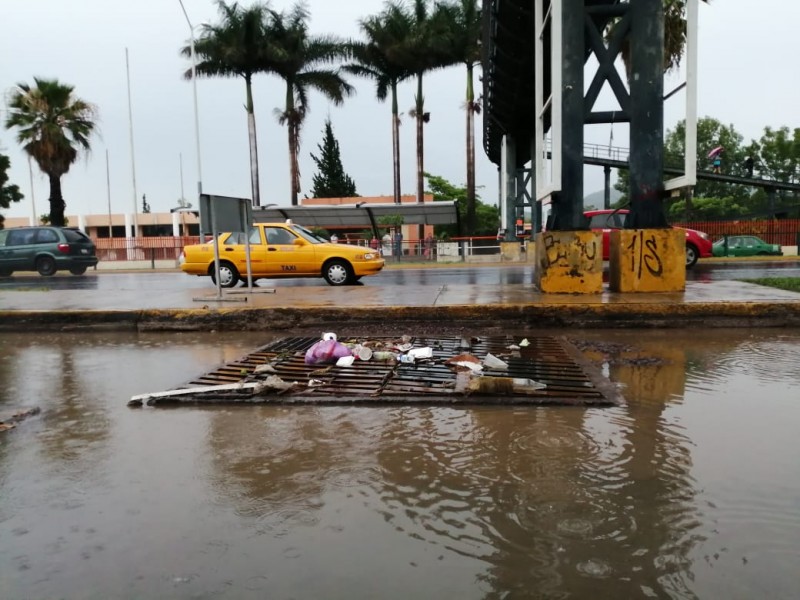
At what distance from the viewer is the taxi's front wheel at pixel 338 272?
512 inches

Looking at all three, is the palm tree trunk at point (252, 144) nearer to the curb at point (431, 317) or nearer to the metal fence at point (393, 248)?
the metal fence at point (393, 248)

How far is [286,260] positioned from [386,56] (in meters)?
25.3

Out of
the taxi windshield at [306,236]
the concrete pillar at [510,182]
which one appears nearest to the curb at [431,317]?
the taxi windshield at [306,236]

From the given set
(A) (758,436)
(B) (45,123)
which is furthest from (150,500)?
Result: (B) (45,123)

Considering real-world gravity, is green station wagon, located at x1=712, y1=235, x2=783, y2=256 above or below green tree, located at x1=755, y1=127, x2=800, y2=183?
below

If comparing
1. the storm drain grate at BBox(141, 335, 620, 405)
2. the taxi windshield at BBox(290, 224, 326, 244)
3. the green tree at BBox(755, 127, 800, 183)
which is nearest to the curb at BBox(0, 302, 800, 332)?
the storm drain grate at BBox(141, 335, 620, 405)

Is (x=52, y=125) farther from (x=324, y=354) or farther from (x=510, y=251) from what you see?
(x=324, y=354)

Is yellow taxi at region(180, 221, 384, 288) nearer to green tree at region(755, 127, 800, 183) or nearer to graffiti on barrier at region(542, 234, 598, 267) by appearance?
graffiti on barrier at region(542, 234, 598, 267)

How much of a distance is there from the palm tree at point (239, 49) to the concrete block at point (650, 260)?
90.2ft

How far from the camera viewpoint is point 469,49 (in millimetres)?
33875

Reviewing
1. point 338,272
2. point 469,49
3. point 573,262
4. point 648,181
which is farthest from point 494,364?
point 469,49

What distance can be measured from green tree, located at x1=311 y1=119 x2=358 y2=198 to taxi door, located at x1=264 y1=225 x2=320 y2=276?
4391 cm

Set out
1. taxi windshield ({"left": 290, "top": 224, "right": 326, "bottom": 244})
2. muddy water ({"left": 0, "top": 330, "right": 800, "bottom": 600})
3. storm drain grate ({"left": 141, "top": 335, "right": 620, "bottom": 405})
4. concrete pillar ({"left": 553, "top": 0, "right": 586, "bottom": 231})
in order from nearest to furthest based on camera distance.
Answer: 1. muddy water ({"left": 0, "top": 330, "right": 800, "bottom": 600})
2. storm drain grate ({"left": 141, "top": 335, "right": 620, "bottom": 405})
3. concrete pillar ({"left": 553, "top": 0, "right": 586, "bottom": 231})
4. taxi windshield ({"left": 290, "top": 224, "right": 326, "bottom": 244})

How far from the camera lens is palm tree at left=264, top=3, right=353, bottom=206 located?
113 feet
